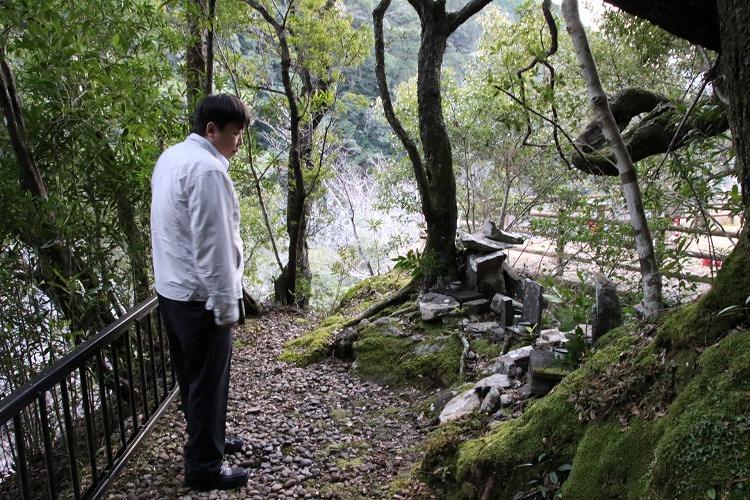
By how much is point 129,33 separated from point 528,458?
3.15 meters

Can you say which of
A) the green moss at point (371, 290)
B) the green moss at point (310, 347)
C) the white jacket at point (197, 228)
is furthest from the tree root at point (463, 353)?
the green moss at point (371, 290)

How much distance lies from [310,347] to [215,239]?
3053mm

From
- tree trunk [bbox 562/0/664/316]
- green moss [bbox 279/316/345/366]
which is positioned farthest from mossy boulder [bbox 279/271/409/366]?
tree trunk [bbox 562/0/664/316]

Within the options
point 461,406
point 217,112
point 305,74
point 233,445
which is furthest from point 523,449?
point 305,74

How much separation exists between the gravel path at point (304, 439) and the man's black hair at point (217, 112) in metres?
1.77

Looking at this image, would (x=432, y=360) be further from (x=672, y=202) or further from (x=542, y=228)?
(x=542, y=228)

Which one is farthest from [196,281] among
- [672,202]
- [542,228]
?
[542,228]

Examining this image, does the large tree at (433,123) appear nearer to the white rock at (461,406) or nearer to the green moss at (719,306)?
the white rock at (461,406)

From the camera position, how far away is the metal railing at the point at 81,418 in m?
1.88

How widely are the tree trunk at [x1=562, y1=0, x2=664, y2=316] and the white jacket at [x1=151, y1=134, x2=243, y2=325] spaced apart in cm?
184

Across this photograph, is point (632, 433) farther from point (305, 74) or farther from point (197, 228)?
point (305, 74)

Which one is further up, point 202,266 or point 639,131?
point 639,131

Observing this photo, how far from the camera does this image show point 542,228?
6723mm

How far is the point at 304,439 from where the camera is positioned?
3314 mm
